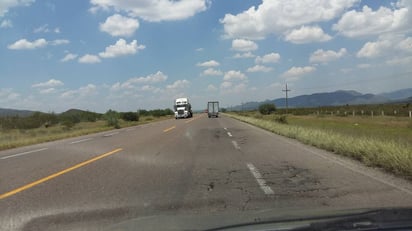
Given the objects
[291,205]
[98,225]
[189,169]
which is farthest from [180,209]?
[189,169]

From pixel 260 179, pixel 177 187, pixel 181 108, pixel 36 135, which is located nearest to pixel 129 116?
pixel 181 108

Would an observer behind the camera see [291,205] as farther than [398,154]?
No

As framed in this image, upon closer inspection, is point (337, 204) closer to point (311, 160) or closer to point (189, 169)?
point (189, 169)

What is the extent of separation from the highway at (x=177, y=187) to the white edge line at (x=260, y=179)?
19mm

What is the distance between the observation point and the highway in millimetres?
6254

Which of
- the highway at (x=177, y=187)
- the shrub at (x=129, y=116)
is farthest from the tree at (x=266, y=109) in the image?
the highway at (x=177, y=187)

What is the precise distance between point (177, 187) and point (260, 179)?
6.20 feet

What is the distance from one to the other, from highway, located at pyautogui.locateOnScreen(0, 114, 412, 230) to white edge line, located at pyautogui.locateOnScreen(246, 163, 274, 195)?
2 centimetres

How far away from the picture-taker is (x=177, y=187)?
26.7 feet

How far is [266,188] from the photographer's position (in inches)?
311

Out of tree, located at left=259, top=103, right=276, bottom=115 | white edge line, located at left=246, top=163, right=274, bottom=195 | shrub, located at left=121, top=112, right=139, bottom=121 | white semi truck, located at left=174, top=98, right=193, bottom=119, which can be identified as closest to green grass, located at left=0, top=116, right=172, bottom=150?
white edge line, located at left=246, top=163, right=274, bottom=195

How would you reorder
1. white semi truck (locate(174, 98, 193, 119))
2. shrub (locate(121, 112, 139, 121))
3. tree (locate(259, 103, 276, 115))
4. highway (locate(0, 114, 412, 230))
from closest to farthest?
highway (locate(0, 114, 412, 230))
white semi truck (locate(174, 98, 193, 119))
shrub (locate(121, 112, 139, 121))
tree (locate(259, 103, 276, 115))

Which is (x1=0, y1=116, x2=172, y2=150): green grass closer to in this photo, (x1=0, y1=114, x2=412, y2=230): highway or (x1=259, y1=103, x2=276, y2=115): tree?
(x1=0, y1=114, x2=412, y2=230): highway

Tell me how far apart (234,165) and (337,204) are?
194 inches
